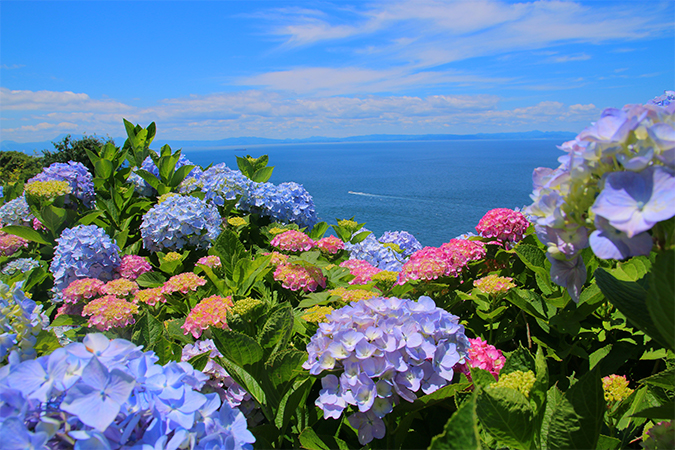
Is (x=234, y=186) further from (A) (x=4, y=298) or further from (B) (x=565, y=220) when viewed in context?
(B) (x=565, y=220)

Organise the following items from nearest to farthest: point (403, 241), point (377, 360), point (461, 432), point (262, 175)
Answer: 1. point (461, 432)
2. point (377, 360)
3. point (403, 241)
4. point (262, 175)

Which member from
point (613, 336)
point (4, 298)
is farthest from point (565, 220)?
point (4, 298)

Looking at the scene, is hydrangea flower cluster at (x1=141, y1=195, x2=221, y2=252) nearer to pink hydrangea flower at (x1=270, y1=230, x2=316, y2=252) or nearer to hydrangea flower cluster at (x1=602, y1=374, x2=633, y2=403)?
pink hydrangea flower at (x1=270, y1=230, x2=316, y2=252)

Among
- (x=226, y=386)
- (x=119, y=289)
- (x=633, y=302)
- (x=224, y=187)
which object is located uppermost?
(x=224, y=187)

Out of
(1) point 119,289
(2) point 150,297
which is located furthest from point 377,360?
(1) point 119,289

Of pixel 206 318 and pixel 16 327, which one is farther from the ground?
pixel 16 327

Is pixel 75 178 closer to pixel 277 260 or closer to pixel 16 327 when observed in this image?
pixel 277 260

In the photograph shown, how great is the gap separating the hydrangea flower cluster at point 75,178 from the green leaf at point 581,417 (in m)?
4.02

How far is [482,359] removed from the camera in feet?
4.76

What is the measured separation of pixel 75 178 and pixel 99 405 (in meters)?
3.60

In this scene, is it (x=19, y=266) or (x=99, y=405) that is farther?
(x=19, y=266)

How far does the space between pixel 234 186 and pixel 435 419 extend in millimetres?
2758

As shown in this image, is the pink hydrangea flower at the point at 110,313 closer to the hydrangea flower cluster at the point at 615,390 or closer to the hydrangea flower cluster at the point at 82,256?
the hydrangea flower cluster at the point at 82,256

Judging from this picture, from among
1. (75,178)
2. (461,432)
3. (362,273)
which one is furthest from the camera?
(75,178)
